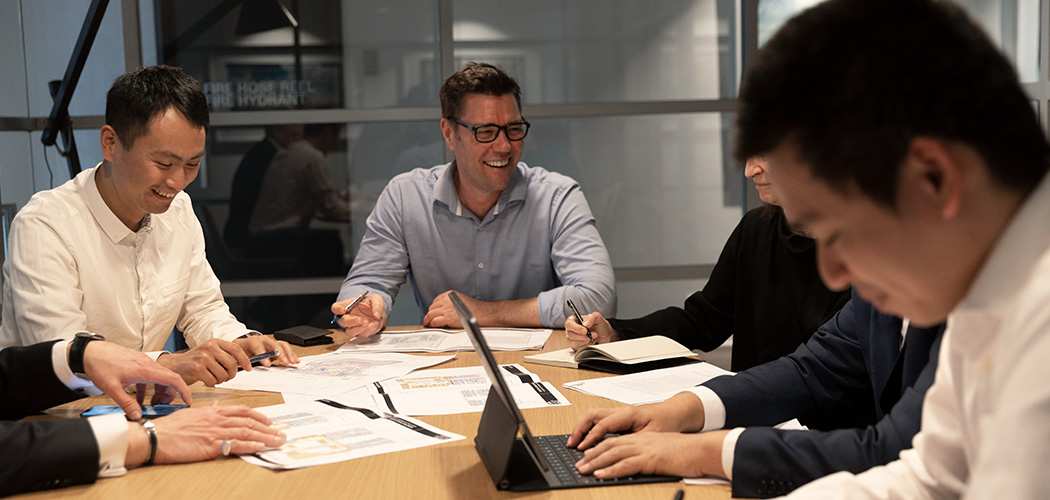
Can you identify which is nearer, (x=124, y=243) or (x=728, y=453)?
(x=728, y=453)

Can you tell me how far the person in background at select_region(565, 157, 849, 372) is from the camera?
7.26ft

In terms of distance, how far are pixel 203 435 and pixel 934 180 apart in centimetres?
115

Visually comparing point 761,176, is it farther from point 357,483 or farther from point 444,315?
point 357,483

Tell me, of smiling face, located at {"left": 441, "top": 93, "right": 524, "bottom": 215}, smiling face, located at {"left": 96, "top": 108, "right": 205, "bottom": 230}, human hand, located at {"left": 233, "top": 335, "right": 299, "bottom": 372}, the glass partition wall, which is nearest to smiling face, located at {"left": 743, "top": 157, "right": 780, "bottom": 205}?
smiling face, located at {"left": 441, "top": 93, "right": 524, "bottom": 215}

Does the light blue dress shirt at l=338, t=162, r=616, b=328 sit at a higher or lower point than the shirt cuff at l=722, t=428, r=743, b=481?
higher

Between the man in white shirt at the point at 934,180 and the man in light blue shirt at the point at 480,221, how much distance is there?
6.96 feet

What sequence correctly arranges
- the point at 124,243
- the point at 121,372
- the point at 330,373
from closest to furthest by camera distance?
the point at 121,372 → the point at 330,373 → the point at 124,243

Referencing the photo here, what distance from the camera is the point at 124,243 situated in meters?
2.23

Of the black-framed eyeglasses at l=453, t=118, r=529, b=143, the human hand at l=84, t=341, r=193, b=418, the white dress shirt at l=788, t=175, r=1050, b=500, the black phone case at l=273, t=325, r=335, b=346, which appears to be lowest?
the black phone case at l=273, t=325, r=335, b=346

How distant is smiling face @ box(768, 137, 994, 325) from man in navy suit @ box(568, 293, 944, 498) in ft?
1.54

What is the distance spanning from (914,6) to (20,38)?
510 cm

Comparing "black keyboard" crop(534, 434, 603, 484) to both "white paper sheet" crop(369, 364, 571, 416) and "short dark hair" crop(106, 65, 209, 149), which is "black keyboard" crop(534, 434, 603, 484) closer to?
"white paper sheet" crop(369, 364, 571, 416)

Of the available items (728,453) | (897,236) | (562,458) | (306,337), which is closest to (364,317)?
(306,337)

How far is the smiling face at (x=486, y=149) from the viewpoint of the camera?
2.87 meters
